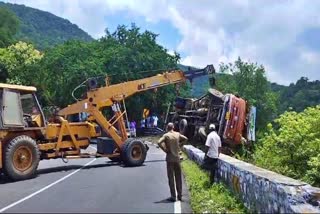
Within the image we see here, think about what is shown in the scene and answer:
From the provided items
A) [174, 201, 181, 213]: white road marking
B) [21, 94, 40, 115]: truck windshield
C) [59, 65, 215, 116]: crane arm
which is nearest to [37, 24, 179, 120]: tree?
[59, 65, 215, 116]: crane arm

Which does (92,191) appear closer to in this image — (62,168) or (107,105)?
(62,168)

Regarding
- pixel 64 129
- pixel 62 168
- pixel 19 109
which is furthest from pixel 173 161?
pixel 62 168

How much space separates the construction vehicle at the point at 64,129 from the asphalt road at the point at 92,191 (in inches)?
22.4

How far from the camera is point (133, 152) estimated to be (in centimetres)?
2178

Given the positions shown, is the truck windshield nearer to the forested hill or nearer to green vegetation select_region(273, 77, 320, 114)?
green vegetation select_region(273, 77, 320, 114)

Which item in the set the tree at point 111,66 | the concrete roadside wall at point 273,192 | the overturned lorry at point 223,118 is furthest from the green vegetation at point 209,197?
the tree at point 111,66

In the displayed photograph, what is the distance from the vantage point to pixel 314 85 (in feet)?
336

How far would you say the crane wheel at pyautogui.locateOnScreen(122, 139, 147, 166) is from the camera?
2142 centimetres

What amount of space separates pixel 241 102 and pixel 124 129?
7.40m

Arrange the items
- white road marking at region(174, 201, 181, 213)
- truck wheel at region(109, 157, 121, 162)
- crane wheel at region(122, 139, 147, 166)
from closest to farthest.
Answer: white road marking at region(174, 201, 181, 213) < crane wheel at region(122, 139, 147, 166) < truck wheel at region(109, 157, 121, 162)

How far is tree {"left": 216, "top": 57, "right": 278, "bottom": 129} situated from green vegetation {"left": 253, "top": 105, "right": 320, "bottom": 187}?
51.5m

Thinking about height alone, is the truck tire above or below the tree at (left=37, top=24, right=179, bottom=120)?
below

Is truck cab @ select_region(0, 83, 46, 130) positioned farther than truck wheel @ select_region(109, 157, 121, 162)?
No

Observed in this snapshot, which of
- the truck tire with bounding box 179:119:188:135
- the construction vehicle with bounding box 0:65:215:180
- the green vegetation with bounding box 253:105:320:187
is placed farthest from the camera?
the truck tire with bounding box 179:119:188:135
